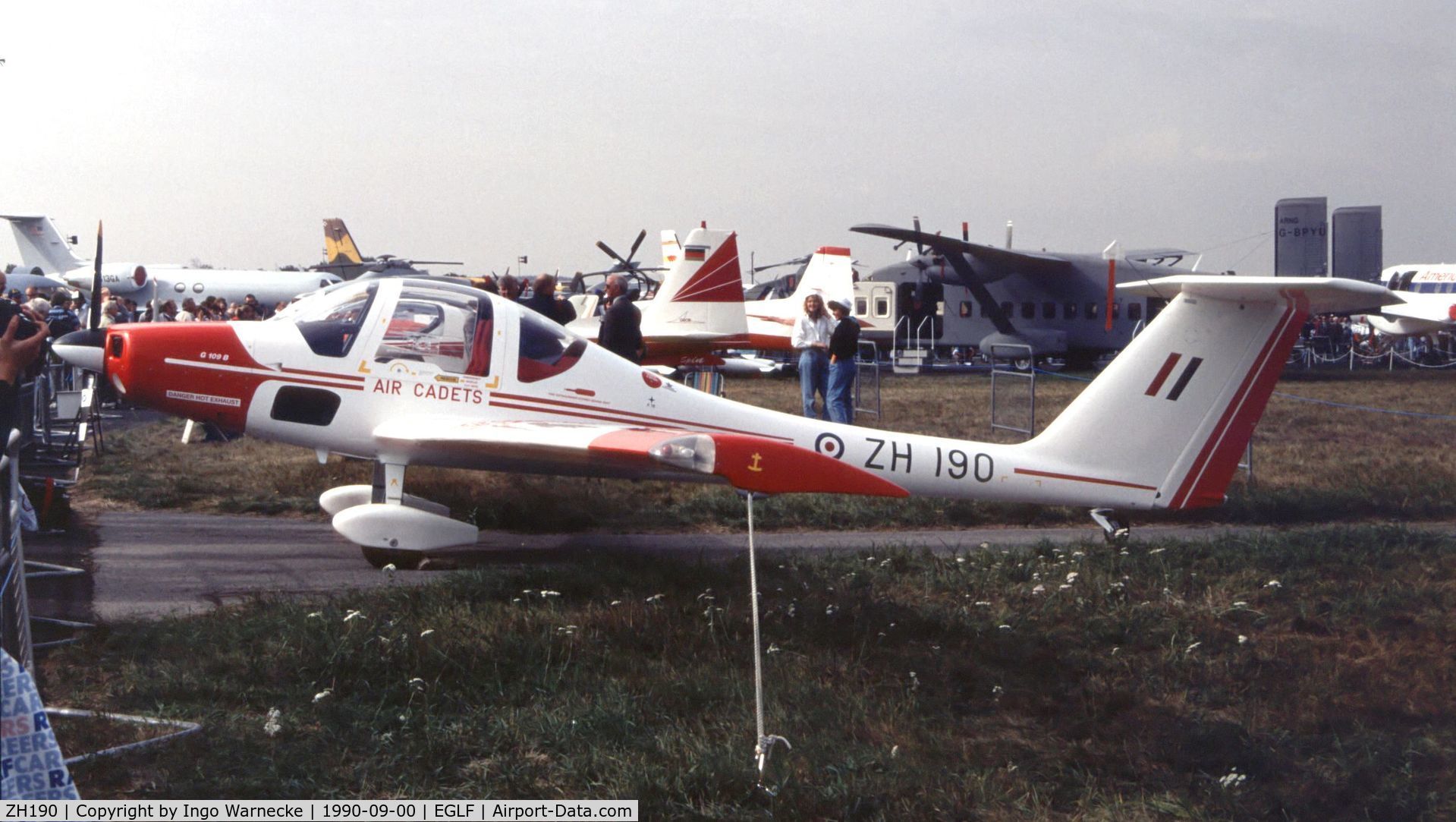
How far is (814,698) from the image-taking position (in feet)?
15.9

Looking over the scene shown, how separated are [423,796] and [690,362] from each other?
17055 millimetres

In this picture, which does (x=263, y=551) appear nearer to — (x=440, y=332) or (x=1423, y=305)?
(x=440, y=332)

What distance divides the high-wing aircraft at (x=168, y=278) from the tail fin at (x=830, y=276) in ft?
75.8

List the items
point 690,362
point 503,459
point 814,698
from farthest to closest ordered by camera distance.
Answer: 1. point 690,362
2. point 503,459
3. point 814,698

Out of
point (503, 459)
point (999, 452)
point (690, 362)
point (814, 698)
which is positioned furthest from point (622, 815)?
point (690, 362)

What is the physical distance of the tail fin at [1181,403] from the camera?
24.4 ft

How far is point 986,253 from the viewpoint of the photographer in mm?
29359

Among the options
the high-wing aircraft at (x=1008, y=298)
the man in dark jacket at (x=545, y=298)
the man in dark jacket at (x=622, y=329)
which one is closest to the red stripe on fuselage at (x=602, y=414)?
the man in dark jacket at (x=622, y=329)

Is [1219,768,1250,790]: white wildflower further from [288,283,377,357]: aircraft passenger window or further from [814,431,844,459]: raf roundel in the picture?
[288,283,377,357]: aircraft passenger window

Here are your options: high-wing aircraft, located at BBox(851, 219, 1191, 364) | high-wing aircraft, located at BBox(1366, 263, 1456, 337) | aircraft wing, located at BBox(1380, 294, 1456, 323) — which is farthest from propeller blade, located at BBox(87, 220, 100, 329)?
aircraft wing, located at BBox(1380, 294, 1456, 323)

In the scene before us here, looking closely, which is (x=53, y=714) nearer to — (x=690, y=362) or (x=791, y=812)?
(x=791, y=812)

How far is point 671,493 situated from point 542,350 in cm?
297

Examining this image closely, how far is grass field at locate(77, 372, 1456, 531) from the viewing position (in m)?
9.80

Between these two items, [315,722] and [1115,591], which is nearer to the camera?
[315,722]
